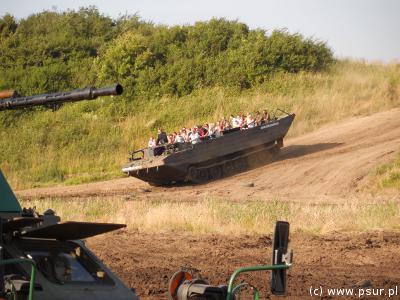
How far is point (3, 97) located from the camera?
24.6 feet

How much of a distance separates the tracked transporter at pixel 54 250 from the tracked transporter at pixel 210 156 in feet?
72.2

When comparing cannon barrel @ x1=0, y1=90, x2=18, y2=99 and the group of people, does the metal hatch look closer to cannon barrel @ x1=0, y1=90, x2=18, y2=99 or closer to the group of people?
cannon barrel @ x1=0, y1=90, x2=18, y2=99

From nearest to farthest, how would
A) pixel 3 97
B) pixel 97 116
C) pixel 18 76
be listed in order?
1. pixel 3 97
2. pixel 97 116
3. pixel 18 76

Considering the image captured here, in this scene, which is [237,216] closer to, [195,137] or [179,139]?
[195,137]

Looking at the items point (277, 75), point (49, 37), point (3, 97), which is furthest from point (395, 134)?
point (3, 97)

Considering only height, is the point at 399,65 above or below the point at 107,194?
above

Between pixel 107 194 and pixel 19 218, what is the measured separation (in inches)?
916

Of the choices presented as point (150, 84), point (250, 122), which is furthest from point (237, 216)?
point (150, 84)

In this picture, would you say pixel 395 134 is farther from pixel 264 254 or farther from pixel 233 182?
pixel 264 254

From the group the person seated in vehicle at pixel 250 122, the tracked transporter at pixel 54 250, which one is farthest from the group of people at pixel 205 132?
the tracked transporter at pixel 54 250

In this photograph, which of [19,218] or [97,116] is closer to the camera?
[19,218]

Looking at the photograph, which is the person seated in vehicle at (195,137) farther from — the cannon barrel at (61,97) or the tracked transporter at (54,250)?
the tracked transporter at (54,250)

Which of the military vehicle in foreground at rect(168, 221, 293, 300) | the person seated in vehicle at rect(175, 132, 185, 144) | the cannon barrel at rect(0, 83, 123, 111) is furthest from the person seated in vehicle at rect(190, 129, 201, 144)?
the military vehicle in foreground at rect(168, 221, 293, 300)

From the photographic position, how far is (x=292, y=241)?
1736cm
